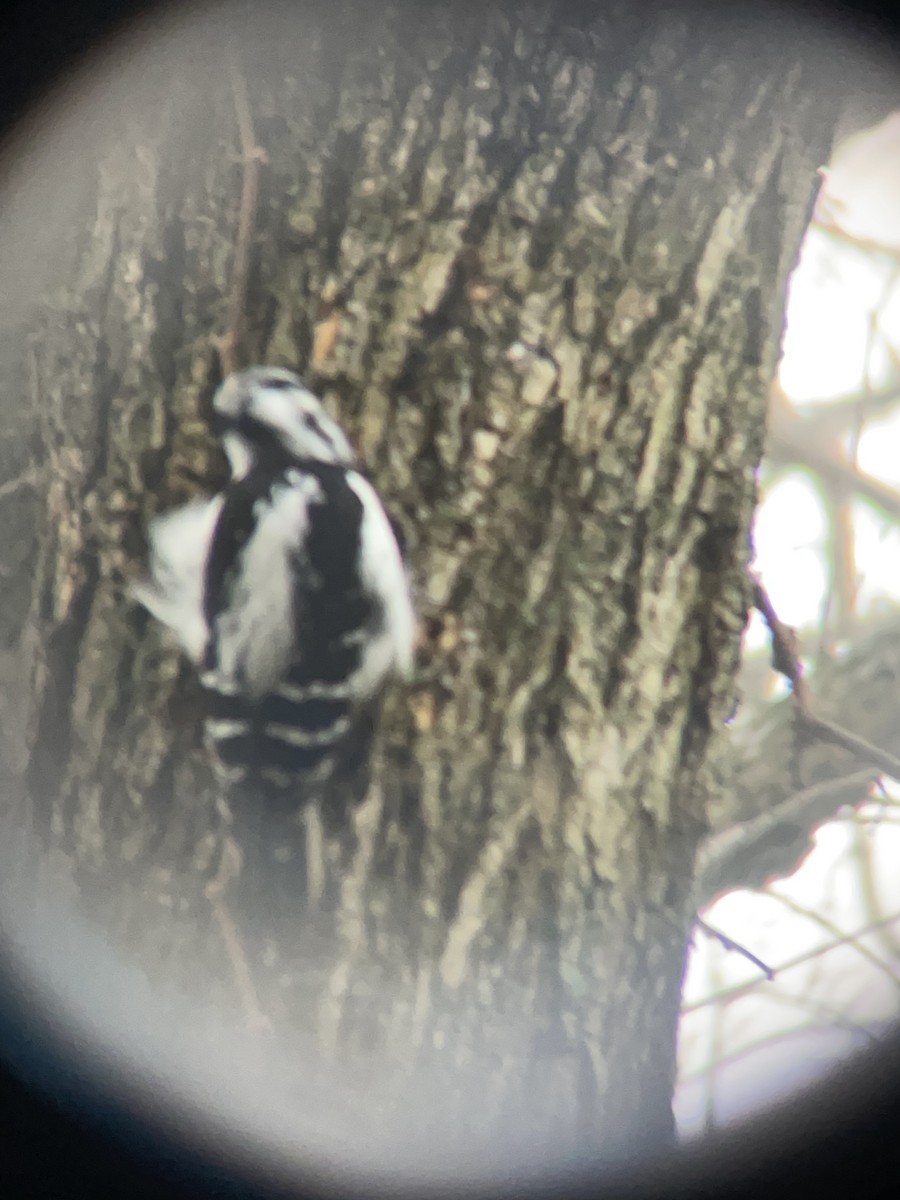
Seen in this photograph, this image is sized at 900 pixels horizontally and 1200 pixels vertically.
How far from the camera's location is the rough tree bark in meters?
0.41

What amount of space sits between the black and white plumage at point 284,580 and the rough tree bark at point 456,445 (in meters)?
0.02

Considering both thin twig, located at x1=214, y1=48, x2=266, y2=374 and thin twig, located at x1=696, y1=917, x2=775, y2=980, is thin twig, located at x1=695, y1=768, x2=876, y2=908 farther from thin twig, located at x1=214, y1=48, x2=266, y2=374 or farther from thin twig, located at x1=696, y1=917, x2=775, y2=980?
thin twig, located at x1=214, y1=48, x2=266, y2=374

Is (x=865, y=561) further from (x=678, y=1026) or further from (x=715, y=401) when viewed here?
(x=678, y=1026)

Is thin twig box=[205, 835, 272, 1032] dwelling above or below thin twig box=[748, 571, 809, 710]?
below

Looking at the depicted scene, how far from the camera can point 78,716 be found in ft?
1.45

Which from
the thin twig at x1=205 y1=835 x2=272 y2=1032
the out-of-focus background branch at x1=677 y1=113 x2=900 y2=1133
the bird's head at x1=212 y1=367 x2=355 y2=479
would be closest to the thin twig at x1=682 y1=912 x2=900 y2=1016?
the out-of-focus background branch at x1=677 y1=113 x2=900 y2=1133

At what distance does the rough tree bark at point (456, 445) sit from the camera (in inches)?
16.2

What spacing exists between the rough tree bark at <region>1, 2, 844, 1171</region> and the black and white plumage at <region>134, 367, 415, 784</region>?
0.02 meters

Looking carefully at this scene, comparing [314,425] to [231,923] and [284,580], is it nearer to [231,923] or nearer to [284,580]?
[284,580]

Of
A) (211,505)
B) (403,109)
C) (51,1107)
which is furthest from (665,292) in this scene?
(51,1107)

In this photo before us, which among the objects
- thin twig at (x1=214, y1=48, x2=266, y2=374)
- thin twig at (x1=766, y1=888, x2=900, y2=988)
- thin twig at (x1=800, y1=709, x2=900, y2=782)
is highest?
thin twig at (x1=214, y1=48, x2=266, y2=374)

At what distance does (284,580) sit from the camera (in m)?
0.42

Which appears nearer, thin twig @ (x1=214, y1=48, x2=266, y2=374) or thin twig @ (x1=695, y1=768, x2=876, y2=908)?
thin twig @ (x1=214, y1=48, x2=266, y2=374)

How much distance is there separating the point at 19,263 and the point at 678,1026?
67 centimetres
